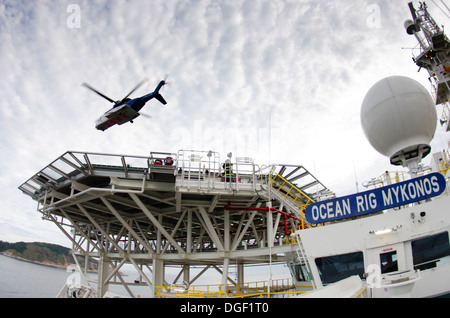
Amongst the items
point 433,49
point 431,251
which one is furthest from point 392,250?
point 433,49

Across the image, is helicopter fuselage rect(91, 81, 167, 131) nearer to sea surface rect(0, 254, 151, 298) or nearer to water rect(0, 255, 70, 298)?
sea surface rect(0, 254, 151, 298)

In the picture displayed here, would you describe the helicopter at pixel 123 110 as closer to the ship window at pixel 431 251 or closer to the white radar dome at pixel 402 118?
the white radar dome at pixel 402 118

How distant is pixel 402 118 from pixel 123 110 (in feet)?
76.5

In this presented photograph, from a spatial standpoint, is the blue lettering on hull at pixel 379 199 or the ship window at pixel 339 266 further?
the ship window at pixel 339 266

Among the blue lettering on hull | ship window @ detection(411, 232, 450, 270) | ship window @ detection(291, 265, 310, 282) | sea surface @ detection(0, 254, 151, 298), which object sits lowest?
sea surface @ detection(0, 254, 151, 298)

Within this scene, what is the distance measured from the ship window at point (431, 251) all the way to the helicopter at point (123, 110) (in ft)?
81.6

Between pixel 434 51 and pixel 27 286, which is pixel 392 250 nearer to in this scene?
pixel 434 51

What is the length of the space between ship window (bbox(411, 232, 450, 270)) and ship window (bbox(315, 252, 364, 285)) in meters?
1.74

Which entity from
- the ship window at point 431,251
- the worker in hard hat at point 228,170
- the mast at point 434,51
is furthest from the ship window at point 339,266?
the mast at point 434,51

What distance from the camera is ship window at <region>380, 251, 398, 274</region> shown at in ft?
33.3

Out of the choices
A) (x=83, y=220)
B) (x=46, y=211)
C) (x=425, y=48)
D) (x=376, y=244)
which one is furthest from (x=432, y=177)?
(x=83, y=220)

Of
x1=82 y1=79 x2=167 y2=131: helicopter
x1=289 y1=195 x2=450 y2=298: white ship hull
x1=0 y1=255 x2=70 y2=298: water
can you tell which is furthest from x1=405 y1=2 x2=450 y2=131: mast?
x1=0 y1=255 x2=70 y2=298: water

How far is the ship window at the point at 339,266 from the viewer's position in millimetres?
10867

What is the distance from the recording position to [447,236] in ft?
31.5
